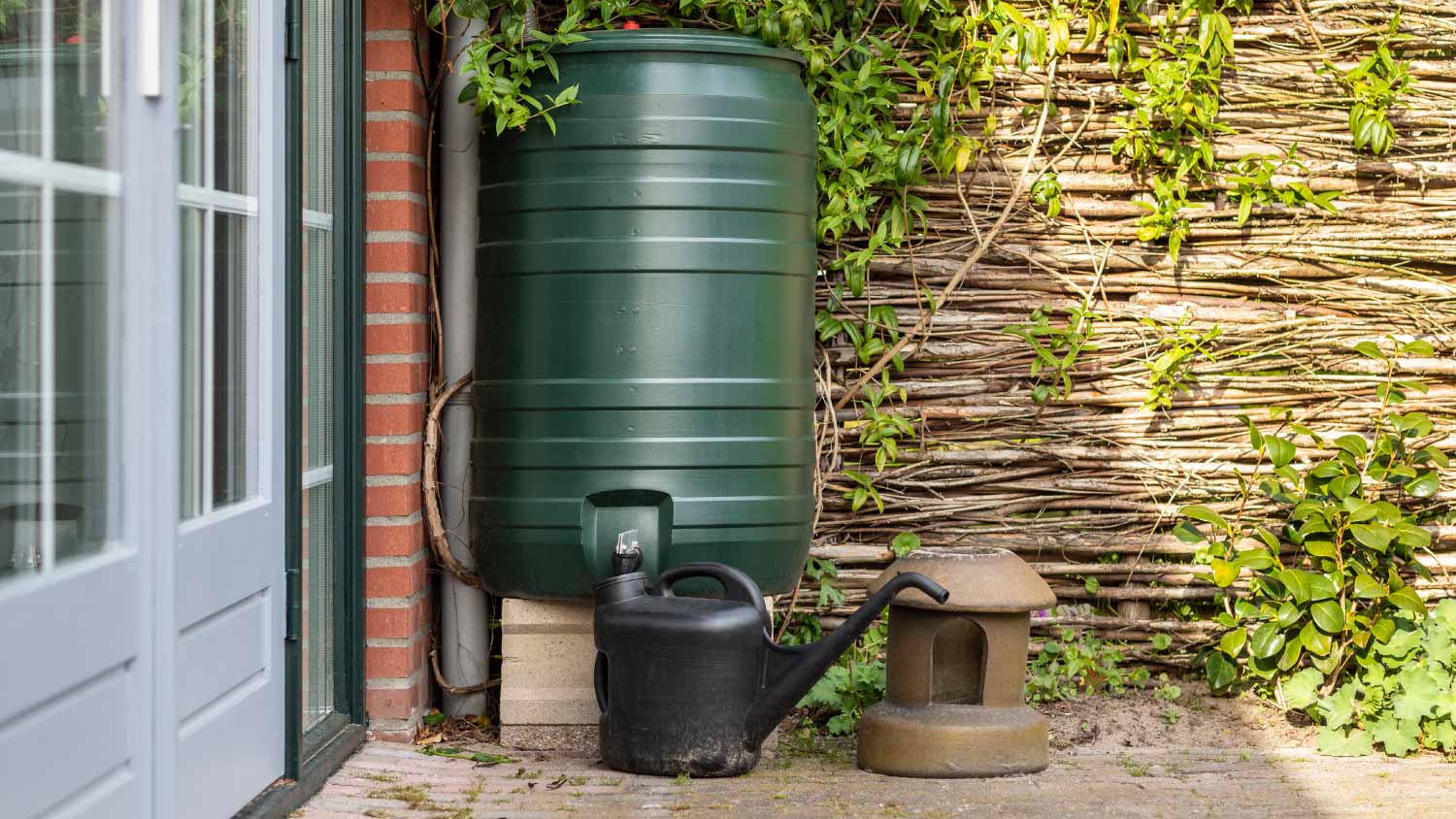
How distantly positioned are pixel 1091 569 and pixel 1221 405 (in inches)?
20.6

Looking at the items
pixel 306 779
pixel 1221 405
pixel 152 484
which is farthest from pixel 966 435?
pixel 152 484

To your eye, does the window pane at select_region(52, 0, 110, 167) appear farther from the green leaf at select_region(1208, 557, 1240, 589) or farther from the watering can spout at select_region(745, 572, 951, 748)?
the green leaf at select_region(1208, 557, 1240, 589)

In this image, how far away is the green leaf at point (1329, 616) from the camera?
3.31m

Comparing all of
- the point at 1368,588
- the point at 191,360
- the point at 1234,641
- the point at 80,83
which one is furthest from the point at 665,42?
the point at 1368,588

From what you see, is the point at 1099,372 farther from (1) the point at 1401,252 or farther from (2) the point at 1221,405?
(1) the point at 1401,252

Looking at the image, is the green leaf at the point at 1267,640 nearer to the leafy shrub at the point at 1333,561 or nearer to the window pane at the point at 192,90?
the leafy shrub at the point at 1333,561

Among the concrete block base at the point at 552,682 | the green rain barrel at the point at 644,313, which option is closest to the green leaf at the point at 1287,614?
the green rain barrel at the point at 644,313

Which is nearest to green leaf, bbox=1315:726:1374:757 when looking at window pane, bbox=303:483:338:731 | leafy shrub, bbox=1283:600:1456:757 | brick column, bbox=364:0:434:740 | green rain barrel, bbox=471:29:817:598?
leafy shrub, bbox=1283:600:1456:757

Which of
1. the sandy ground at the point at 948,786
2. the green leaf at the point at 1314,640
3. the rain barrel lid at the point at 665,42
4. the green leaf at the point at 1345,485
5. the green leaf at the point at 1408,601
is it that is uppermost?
the rain barrel lid at the point at 665,42

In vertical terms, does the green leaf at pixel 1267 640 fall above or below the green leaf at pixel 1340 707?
above

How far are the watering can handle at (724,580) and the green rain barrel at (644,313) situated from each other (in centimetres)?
8

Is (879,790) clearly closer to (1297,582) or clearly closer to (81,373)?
(1297,582)

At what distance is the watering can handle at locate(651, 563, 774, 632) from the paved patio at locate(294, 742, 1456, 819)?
350 mm

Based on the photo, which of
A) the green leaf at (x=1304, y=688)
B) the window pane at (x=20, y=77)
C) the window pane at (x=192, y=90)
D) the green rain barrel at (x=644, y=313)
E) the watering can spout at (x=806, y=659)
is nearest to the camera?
the window pane at (x=20, y=77)
